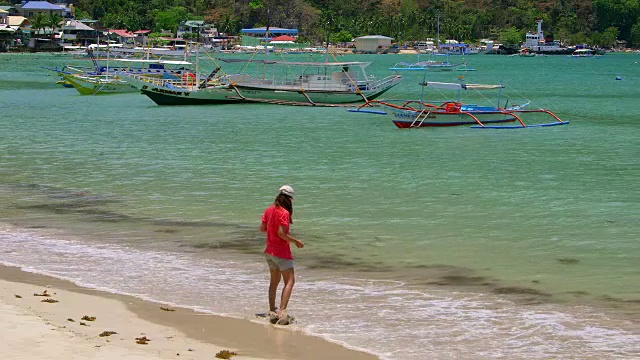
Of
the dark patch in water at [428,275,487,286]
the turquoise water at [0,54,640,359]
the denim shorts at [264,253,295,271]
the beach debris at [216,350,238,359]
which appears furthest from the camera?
the dark patch in water at [428,275,487,286]

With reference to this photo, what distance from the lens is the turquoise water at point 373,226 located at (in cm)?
1280

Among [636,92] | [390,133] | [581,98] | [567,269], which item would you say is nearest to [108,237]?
[567,269]

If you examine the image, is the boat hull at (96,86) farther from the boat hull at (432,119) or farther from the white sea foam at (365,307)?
the white sea foam at (365,307)

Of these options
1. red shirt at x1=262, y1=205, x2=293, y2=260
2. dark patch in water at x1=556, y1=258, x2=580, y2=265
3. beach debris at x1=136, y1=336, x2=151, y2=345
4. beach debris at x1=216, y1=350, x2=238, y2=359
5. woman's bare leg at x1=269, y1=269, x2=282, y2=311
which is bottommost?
dark patch in water at x1=556, y1=258, x2=580, y2=265

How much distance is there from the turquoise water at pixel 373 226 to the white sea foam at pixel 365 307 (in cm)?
4

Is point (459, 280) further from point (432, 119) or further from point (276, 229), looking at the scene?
point (432, 119)

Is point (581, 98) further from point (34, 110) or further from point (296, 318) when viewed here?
point (296, 318)

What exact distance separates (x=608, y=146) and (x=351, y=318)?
26988 mm

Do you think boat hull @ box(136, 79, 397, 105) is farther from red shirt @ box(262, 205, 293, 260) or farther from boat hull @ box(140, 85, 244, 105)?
red shirt @ box(262, 205, 293, 260)

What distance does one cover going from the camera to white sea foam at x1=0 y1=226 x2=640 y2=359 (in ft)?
38.0

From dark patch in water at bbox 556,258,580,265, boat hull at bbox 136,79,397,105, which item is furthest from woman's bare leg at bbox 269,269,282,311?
Answer: boat hull at bbox 136,79,397,105

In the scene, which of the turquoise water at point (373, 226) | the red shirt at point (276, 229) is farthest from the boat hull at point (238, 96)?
the red shirt at point (276, 229)

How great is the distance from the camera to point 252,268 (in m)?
15.7

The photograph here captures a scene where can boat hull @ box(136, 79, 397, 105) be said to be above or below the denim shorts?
below
